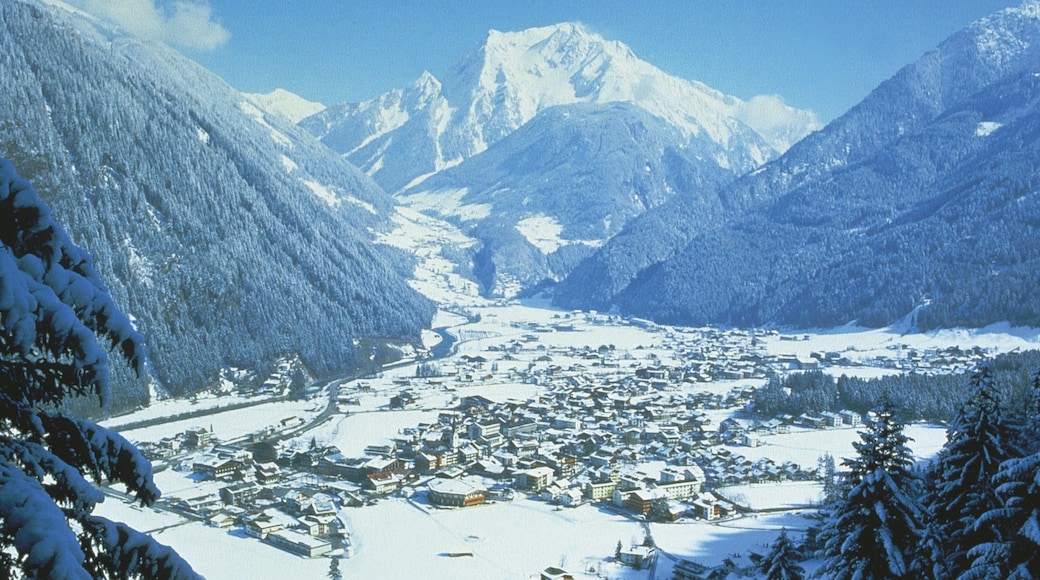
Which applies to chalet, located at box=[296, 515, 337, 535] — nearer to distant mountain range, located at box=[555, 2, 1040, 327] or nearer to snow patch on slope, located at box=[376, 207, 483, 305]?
distant mountain range, located at box=[555, 2, 1040, 327]

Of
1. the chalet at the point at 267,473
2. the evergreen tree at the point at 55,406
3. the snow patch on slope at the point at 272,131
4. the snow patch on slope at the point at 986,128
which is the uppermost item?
the snow patch on slope at the point at 272,131

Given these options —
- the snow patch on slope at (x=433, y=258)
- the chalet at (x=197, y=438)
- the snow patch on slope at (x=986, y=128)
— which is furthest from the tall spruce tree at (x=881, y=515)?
the snow patch on slope at (x=986, y=128)

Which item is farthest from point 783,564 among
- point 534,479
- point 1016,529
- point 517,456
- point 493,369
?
point 493,369

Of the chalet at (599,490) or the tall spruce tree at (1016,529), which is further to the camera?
the chalet at (599,490)

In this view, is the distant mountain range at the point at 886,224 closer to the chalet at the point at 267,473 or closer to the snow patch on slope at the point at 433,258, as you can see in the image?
the snow patch on slope at the point at 433,258

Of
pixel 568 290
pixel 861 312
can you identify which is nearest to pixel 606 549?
pixel 861 312

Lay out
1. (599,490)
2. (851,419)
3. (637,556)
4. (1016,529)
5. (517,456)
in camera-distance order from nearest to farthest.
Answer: (1016,529), (637,556), (599,490), (517,456), (851,419)

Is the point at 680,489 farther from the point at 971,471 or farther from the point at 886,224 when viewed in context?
the point at 886,224

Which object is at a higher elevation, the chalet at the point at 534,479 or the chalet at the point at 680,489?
the chalet at the point at 534,479
